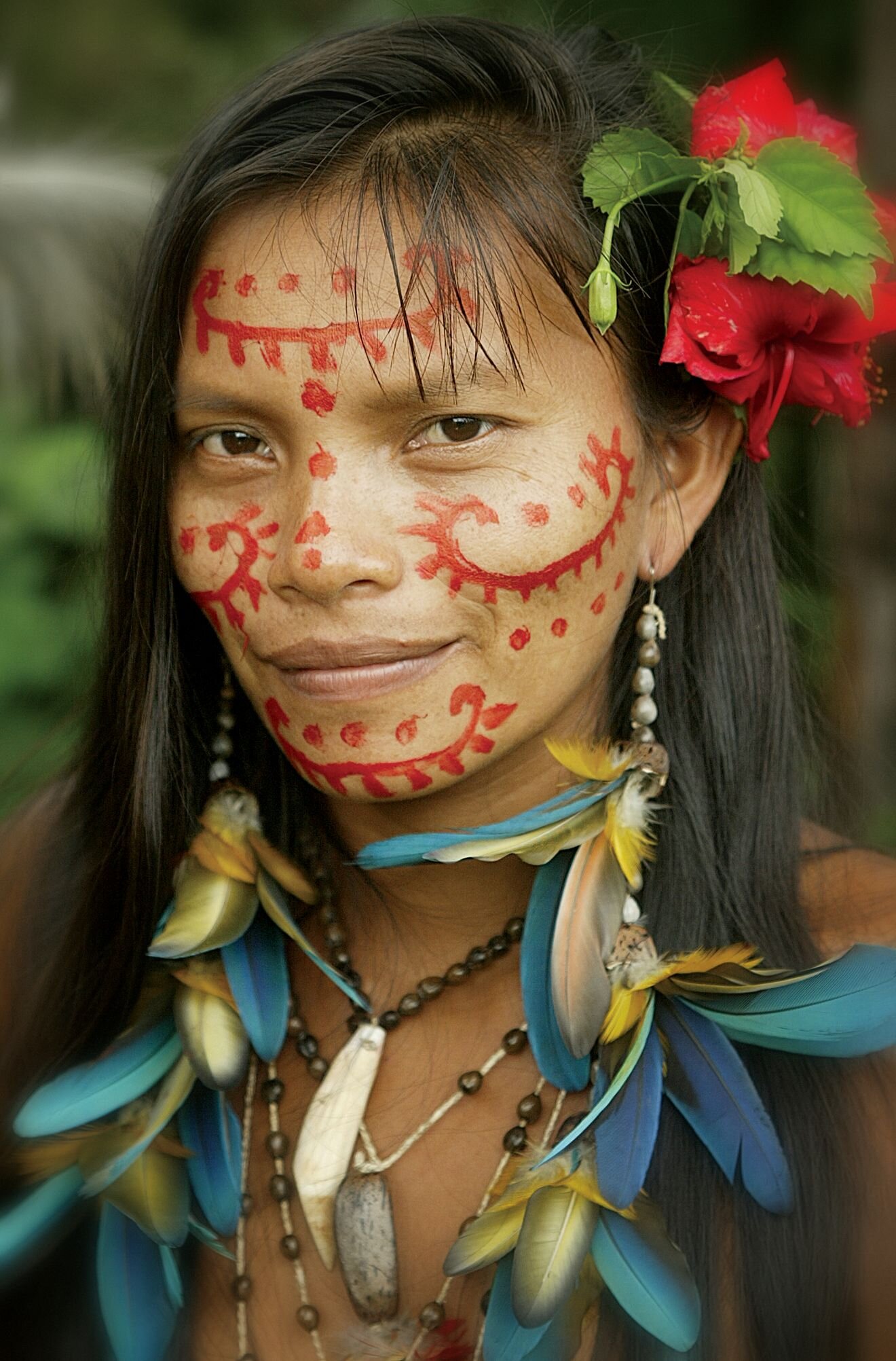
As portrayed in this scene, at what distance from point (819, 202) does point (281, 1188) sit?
4.22 feet

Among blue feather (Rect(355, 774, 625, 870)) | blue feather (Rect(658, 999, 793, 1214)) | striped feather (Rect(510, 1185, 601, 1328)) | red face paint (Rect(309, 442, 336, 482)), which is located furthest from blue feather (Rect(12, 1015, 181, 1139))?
red face paint (Rect(309, 442, 336, 482))

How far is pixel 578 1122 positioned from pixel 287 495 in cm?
75

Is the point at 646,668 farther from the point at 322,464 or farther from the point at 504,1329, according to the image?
the point at 504,1329

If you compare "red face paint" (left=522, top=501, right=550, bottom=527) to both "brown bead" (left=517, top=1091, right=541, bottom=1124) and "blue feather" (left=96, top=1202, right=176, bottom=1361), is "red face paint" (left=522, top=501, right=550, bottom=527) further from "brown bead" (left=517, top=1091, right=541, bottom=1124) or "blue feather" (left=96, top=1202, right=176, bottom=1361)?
"blue feather" (left=96, top=1202, right=176, bottom=1361)

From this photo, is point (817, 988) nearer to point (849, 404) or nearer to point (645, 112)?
point (849, 404)

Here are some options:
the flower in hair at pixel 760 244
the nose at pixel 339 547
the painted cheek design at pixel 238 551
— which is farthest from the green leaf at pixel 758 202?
the painted cheek design at pixel 238 551

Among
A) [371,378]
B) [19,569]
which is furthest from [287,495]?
[19,569]

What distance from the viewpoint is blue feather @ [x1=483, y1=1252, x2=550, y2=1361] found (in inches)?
60.9

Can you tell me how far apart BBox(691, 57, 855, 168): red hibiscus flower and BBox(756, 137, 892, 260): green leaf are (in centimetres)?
4

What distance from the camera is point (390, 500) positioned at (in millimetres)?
1551

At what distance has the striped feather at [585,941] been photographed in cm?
163

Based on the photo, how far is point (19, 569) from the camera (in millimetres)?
3137

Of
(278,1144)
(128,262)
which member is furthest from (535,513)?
(128,262)

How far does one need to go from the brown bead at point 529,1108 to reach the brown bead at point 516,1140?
0.01 m
